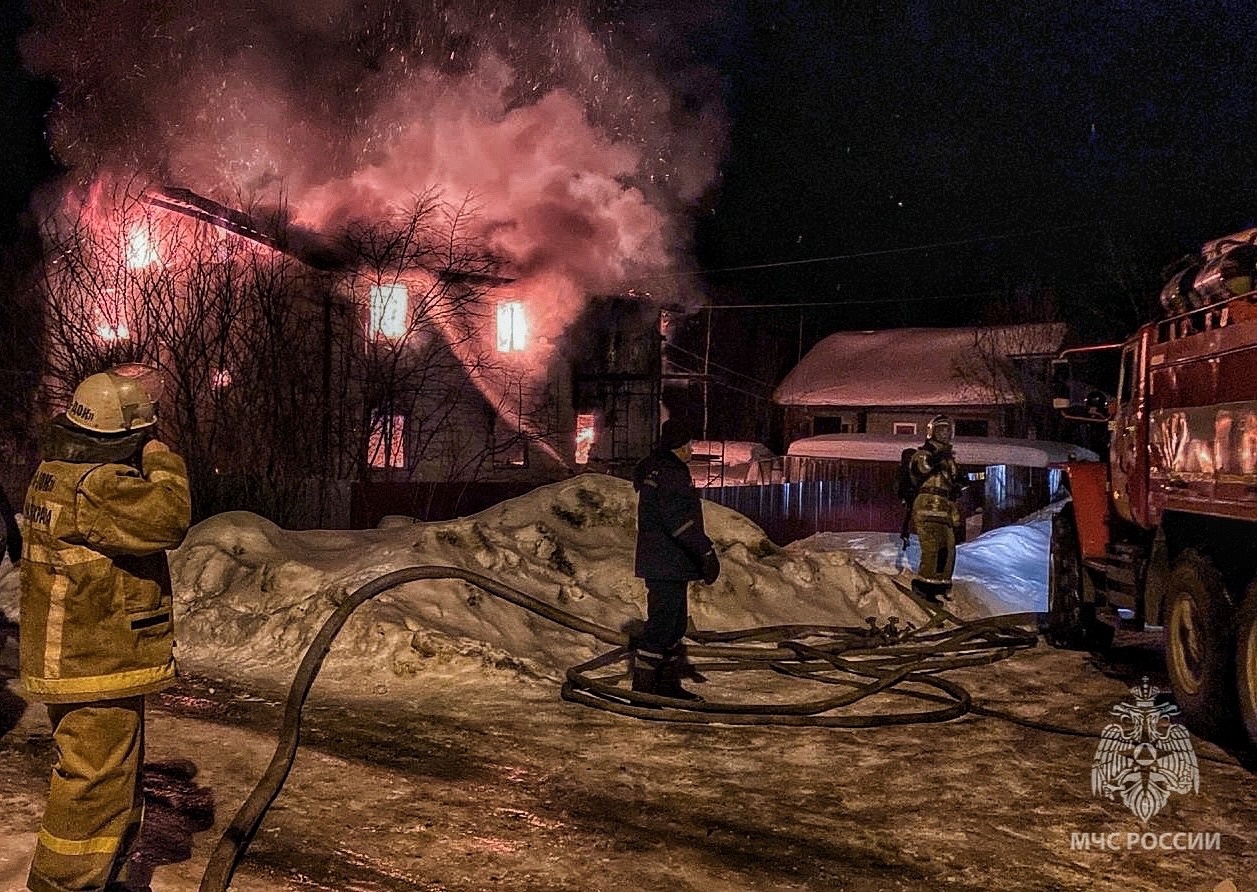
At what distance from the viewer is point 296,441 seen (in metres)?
15.5

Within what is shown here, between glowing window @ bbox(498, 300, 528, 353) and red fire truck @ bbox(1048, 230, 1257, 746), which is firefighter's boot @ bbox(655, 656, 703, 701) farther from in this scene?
glowing window @ bbox(498, 300, 528, 353)

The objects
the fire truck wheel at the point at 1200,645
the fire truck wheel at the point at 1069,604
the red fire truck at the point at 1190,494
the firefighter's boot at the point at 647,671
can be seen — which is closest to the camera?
the red fire truck at the point at 1190,494

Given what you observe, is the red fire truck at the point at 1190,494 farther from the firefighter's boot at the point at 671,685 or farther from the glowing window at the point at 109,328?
the glowing window at the point at 109,328

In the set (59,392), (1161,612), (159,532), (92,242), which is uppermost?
(92,242)

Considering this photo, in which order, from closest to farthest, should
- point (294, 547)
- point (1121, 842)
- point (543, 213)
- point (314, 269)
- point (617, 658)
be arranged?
point (1121, 842) → point (617, 658) → point (294, 547) → point (314, 269) → point (543, 213)

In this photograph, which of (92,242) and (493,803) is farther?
(92,242)

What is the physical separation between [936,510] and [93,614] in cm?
895

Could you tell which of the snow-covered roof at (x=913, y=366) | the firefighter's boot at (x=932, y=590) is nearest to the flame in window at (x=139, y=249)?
the firefighter's boot at (x=932, y=590)

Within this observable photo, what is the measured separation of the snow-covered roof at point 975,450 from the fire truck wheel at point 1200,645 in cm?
1558

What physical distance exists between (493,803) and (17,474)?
12.5 meters

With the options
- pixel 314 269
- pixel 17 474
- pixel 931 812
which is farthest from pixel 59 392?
pixel 931 812

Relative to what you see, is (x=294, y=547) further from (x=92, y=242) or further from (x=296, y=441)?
(x=92, y=242)

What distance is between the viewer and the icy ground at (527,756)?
4.28 metres

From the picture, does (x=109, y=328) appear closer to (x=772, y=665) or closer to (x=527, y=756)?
(x=772, y=665)
